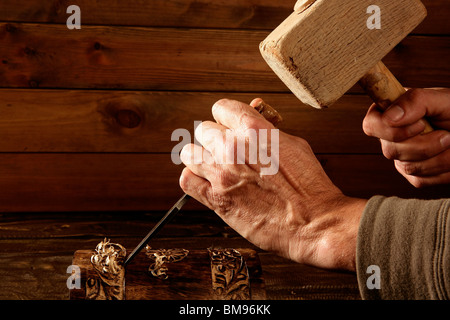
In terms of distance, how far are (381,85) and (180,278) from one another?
51 cm

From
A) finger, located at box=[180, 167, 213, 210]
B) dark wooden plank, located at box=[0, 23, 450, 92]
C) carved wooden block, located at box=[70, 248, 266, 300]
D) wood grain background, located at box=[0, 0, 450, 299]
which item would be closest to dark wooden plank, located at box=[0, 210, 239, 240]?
wood grain background, located at box=[0, 0, 450, 299]

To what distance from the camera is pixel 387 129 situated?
0.98 meters

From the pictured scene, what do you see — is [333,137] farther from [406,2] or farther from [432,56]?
[406,2]

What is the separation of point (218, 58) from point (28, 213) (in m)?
0.88

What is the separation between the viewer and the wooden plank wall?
171 cm

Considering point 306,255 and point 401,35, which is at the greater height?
point 401,35

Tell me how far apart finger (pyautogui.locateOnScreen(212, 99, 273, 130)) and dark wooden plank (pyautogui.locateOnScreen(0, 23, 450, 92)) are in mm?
907

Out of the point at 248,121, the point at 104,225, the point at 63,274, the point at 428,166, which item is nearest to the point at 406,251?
the point at 248,121

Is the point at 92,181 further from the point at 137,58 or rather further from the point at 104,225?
the point at 137,58

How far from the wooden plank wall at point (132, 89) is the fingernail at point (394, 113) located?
0.91 meters

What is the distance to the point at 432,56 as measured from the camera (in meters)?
1.87

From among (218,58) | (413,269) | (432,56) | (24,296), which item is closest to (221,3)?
(218,58)

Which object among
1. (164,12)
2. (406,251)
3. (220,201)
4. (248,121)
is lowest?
(406,251)

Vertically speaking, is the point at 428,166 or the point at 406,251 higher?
the point at 428,166
